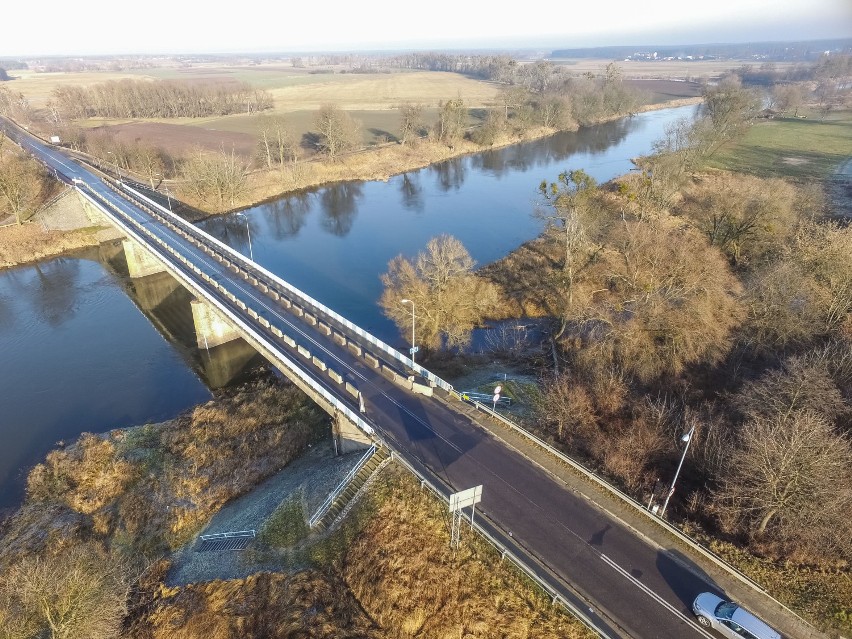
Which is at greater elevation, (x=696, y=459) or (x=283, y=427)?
(x=696, y=459)

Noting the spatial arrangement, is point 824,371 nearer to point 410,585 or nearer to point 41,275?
point 410,585

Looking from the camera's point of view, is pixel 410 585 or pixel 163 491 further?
pixel 163 491

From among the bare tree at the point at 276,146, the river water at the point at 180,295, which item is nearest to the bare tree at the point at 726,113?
the river water at the point at 180,295

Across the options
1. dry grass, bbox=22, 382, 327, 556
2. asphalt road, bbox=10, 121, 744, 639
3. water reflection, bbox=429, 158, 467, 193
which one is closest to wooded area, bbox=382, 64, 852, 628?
asphalt road, bbox=10, 121, 744, 639

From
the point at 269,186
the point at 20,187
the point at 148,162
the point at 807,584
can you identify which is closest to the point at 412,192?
the point at 269,186

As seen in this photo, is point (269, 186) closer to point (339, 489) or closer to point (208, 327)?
point (208, 327)

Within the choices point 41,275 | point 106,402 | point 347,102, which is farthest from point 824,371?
point 347,102
